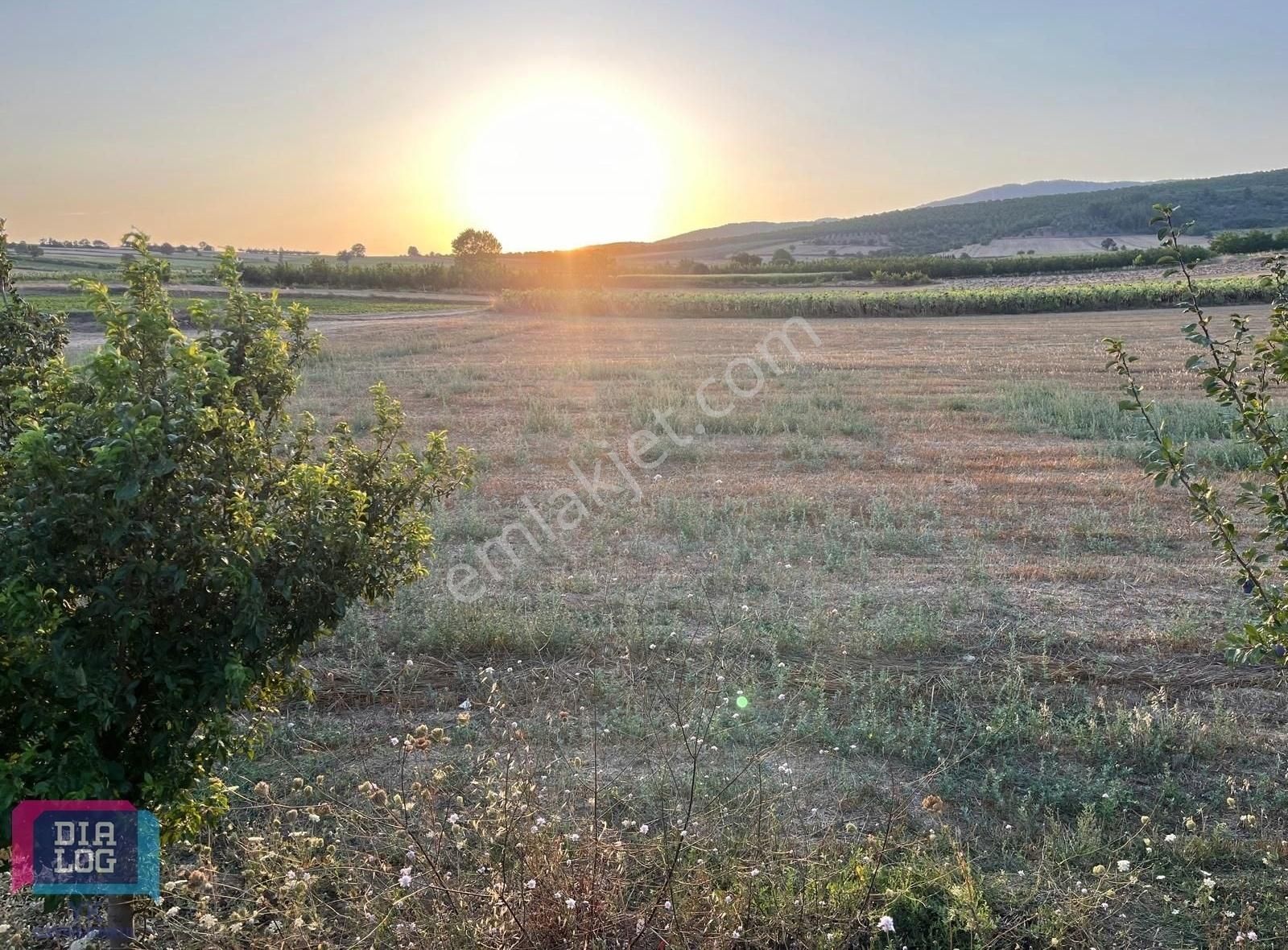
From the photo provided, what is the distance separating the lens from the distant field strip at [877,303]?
4434 centimetres

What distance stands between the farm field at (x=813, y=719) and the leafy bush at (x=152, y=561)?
0.67 meters

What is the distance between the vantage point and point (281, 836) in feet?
13.7

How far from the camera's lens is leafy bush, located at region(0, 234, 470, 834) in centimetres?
251

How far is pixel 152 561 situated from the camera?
8.50 ft

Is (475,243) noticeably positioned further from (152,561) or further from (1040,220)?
(152,561)

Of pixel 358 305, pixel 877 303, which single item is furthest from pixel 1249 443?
pixel 358 305

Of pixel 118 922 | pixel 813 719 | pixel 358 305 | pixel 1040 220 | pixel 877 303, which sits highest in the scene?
pixel 1040 220

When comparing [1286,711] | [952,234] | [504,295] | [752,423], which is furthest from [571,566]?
[952,234]

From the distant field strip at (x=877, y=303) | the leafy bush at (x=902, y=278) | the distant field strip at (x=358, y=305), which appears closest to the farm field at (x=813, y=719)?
the distant field strip at (x=877, y=303)

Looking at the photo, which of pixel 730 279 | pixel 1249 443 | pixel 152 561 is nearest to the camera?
pixel 152 561

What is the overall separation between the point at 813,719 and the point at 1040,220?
327ft

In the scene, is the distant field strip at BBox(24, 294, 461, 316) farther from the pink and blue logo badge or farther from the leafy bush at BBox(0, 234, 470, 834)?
the pink and blue logo badge

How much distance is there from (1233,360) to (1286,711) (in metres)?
2.98

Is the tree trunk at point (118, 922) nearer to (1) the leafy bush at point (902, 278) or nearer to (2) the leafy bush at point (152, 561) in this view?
(2) the leafy bush at point (152, 561)
